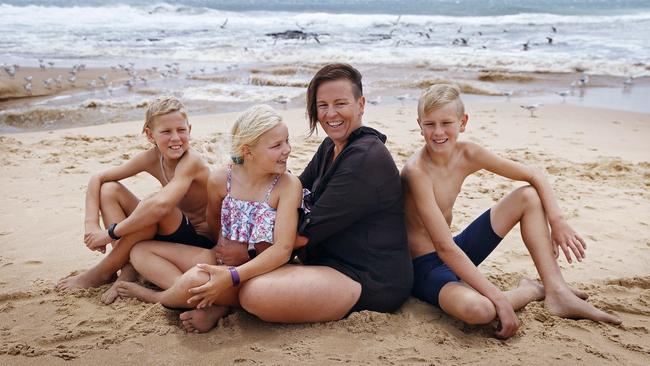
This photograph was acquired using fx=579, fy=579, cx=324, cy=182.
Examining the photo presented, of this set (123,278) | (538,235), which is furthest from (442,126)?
(123,278)

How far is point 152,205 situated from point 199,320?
662 millimetres

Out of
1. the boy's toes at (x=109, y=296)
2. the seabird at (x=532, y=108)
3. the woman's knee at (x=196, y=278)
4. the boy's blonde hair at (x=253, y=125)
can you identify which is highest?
the boy's blonde hair at (x=253, y=125)

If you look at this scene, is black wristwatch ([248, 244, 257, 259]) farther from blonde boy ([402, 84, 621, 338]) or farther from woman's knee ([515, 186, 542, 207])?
woman's knee ([515, 186, 542, 207])

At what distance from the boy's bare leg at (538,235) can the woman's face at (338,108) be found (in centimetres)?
93

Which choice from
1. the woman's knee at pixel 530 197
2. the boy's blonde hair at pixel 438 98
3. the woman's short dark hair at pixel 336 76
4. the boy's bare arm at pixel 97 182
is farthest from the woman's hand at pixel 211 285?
the woman's knee at pixel 530 197

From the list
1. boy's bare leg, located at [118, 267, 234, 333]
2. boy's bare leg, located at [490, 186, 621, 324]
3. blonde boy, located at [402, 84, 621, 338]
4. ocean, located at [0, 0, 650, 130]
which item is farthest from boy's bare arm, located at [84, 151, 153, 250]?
ocean, located at [0, 0, 650, 130]

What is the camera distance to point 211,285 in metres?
2.58

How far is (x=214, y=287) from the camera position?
2592mm

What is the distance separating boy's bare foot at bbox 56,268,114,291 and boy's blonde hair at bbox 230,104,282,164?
1.15 m

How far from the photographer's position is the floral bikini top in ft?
9.02

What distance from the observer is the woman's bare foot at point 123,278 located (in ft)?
10.0

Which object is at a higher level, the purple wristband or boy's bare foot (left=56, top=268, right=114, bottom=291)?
the purple wristband

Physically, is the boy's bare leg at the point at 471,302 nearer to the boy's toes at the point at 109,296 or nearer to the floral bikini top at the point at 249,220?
the floral bikini top at the point at 249,220

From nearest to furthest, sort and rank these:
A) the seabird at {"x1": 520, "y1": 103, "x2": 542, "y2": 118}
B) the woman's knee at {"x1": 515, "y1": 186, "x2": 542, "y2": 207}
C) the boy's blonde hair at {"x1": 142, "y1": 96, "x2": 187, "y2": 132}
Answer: the woman's knee at {"x1": 515, "y1": 186, "x2": 542, "y2": 207}
the boy's blonde hair at {"x1": 142, "y1": 96, "x2": 187, "y2": 132}
the seabird at {"x1": 520, "y1": 103, "x2": 542, "y2": 118}
